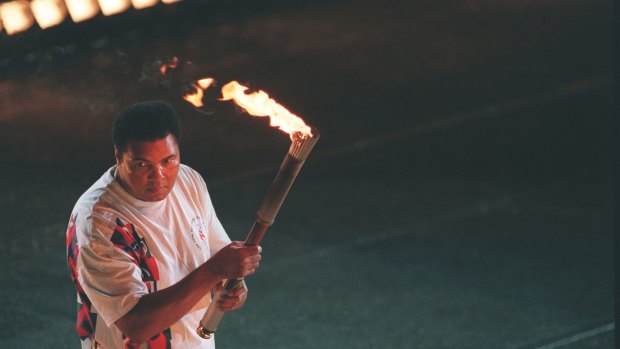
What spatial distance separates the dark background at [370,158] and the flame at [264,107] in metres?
0.69

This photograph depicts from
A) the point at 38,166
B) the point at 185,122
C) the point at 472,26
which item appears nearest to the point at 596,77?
the point at 472,26

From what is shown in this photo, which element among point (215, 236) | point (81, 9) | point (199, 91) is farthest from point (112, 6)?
point (215, 236)

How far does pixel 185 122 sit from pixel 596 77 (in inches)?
157

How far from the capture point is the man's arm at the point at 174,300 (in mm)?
2684

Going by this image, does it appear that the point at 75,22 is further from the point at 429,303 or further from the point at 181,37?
the point at 429,303

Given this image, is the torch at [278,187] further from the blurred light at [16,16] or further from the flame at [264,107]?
the blurred light at [16,16]

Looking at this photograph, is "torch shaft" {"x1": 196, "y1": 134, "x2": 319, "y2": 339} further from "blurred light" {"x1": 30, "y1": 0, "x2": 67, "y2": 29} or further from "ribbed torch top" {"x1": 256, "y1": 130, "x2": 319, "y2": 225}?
"blurred light" {"x1": 30, "y1": 0, "x2": 67, "y2": 29}

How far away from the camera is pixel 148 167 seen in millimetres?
2789

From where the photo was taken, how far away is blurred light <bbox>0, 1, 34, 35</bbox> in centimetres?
856

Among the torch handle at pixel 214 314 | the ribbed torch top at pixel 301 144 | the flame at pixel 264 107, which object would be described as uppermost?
the flame at pixel 264 107

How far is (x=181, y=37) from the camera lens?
987 cm

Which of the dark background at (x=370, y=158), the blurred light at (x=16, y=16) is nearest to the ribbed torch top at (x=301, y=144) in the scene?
the dark background at (x=370, y=158)

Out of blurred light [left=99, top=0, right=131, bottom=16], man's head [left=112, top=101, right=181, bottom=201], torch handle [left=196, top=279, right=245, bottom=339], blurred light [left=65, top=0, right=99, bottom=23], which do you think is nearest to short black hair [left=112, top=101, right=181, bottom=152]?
man's head [left=112, top=101, right=181, bottom=201]

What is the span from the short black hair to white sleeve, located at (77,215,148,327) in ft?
0.90
